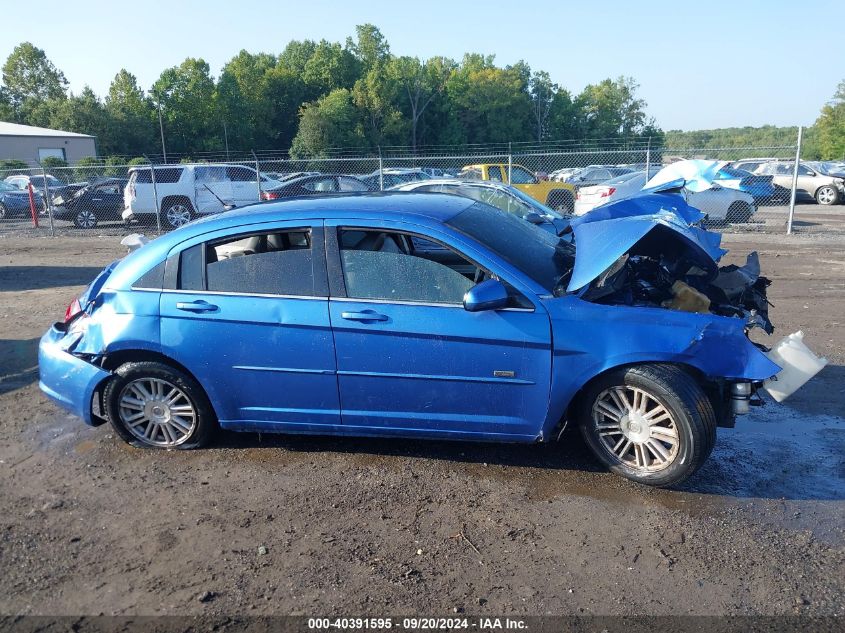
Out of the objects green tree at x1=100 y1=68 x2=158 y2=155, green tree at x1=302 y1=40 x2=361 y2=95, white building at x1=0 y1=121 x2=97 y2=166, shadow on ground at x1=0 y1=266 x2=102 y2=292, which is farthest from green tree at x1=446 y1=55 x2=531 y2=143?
shadow on ground at x1=0 y1=266 x2=102 y2=292

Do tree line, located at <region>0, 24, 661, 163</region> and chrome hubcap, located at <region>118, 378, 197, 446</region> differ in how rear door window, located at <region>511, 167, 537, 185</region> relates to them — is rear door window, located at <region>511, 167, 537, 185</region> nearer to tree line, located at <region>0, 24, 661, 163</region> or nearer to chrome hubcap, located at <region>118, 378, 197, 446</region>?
chrome hubcap, located at <region>118, 378, 197, 446</region>

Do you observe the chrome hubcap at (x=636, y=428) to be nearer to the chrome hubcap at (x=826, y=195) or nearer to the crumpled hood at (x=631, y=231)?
the crumpled hood at (x=631, y=231)

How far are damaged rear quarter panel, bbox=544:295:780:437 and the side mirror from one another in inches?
10.6

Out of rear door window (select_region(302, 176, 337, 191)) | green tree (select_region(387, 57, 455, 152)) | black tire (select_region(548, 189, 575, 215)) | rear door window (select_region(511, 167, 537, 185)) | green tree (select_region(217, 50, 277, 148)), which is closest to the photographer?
black tire (select_region(548, 189, 575, 215))

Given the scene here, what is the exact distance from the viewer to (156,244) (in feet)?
15.4

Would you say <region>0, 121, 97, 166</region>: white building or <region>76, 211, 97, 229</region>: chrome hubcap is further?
<region>0, 121, 97, 166</region>: white building

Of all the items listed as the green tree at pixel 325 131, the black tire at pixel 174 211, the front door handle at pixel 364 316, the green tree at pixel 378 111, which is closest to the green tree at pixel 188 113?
the green tree at pixel 325 131

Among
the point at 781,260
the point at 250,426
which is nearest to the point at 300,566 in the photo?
the point at 250,426

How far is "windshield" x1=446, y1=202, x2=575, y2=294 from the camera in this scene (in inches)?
167

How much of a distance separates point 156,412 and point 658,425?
10.5ft

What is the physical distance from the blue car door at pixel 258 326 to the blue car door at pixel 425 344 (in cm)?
12

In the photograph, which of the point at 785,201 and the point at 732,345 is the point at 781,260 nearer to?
the point at 732,345

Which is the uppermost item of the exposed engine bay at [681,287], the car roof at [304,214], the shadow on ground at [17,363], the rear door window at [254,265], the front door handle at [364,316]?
the car roof at [304,214]

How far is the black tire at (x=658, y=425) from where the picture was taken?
3.83 metres
